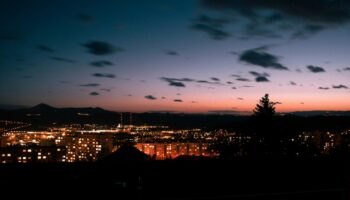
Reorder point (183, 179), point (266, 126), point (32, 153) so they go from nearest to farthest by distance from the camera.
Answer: point (183, 179) < point (266, 126) < point (32, 153)

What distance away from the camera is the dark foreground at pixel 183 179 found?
3.71 m

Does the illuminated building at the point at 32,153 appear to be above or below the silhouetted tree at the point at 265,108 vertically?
below

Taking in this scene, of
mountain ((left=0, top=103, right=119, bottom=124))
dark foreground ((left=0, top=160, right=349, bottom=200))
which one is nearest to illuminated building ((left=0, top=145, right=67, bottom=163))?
mountain ((left=0, top=103, right=119, bottom=124))

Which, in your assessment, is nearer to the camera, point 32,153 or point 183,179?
point 183,179

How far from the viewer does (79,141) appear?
178 feet

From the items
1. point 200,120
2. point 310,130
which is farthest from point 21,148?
point 310,130

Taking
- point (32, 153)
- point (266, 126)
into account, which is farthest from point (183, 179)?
point (32, 153)

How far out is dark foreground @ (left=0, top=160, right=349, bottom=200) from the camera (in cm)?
371

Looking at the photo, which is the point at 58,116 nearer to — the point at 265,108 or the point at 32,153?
the point at 32,153

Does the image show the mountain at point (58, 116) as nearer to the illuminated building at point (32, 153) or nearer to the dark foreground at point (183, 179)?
the illuminated building at point (32, 153)

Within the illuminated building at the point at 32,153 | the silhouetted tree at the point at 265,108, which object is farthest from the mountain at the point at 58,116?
the silhouetted tree at the point at 265,108

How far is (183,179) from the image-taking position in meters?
5.63

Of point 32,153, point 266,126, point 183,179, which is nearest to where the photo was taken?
point 183,179

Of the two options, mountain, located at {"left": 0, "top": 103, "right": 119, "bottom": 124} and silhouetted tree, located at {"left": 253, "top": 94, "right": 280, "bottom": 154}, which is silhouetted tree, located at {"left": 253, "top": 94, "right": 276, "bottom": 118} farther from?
mountain, located at {"left": 0, "top": 103, "right": 119, "bottom": 124}
